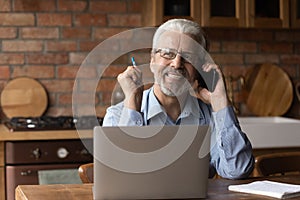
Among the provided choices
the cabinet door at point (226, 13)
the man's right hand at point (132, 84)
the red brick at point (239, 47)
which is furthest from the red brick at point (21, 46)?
the man's right hand at point (132, 84)

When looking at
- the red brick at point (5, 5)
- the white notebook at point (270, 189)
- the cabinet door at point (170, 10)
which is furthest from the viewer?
the red brick at point (5, 5)

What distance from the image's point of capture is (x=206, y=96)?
2424 millimetres

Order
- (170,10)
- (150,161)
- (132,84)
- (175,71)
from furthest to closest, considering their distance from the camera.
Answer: (170,10) → (175,71) → (132,84) → (150,161)

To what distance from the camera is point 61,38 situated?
392cm

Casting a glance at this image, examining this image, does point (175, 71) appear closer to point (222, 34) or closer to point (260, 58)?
point (222, 34)

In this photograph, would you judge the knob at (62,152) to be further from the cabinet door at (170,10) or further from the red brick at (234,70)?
the red brick at (234,70)

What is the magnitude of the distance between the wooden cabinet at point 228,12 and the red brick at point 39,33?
0.56 metres

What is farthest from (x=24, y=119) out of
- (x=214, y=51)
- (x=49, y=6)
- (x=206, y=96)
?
(x=206, y=96)

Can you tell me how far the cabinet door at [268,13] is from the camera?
3.85m

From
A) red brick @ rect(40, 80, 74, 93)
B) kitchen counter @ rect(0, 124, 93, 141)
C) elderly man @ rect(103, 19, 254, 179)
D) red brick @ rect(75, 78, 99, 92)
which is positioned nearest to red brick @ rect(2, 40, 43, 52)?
red brick @ rect(40, 80, 74, 93)

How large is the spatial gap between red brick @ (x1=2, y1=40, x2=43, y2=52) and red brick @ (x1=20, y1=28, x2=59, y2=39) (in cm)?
3

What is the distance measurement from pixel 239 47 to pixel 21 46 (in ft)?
4.61

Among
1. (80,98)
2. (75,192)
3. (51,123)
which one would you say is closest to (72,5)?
(80,98)

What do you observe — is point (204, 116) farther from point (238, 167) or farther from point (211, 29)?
point (211, 29)
